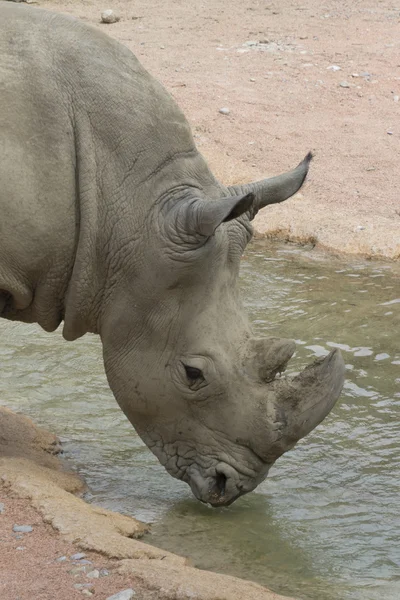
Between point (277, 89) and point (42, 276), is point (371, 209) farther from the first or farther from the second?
point (42, 276)

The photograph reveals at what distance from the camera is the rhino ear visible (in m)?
4.72

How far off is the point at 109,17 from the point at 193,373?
46.0 ft

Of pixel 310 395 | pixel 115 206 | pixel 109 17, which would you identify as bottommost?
pixel 109 17

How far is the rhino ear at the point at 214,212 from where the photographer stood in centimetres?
472

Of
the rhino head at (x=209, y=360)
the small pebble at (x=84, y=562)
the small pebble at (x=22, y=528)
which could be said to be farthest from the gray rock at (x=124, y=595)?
the rhino head at (x=209, y=360)

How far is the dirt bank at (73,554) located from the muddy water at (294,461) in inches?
14.6

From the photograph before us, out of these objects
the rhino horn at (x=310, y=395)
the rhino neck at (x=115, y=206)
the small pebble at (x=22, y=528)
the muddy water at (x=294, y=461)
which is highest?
the rhino neck at (x=115, y=206)

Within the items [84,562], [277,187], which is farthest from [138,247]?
[84,562]

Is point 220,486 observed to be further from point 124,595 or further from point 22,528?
point 124,595

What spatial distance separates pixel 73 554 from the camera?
471 cm

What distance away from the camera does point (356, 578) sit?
5227 millimetres

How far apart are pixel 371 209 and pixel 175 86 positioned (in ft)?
13.8

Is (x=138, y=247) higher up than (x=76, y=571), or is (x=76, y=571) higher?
(x=138, y=247)

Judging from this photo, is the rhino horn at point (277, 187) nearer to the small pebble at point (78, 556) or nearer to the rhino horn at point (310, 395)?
the rhino horn at point (310, 395)
